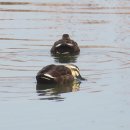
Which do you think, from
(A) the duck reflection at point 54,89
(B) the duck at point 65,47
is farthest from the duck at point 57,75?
(B) the duck at point 65,47

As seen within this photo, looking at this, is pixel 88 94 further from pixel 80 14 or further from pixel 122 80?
pixel 80 14

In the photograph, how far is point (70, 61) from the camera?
21984 mm

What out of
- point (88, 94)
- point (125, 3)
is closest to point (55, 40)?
point (88, 94)

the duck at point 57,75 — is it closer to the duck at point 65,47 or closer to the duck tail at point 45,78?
the duck tail at point 45,78

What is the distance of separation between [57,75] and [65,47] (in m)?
5.56

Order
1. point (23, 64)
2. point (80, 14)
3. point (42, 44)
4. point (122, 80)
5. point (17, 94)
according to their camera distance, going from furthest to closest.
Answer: point (80, 14), point (42, 44), point (23, 64), point (122, 80), point (17, 94)

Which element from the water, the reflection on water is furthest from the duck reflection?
the reflection on water

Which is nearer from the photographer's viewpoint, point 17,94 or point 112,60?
point 17,94

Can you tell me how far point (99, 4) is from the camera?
3444 cm

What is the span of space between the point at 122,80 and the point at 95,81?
1.92 feet

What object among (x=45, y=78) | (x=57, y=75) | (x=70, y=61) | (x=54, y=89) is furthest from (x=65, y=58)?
(x=54, y=89)

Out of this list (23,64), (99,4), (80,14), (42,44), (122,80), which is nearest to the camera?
(122,80)

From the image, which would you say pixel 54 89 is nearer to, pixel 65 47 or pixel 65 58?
pixel 65 58

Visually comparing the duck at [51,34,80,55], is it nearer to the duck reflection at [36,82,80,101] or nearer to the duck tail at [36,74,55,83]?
the duck reflection at [36,82,80,101]
